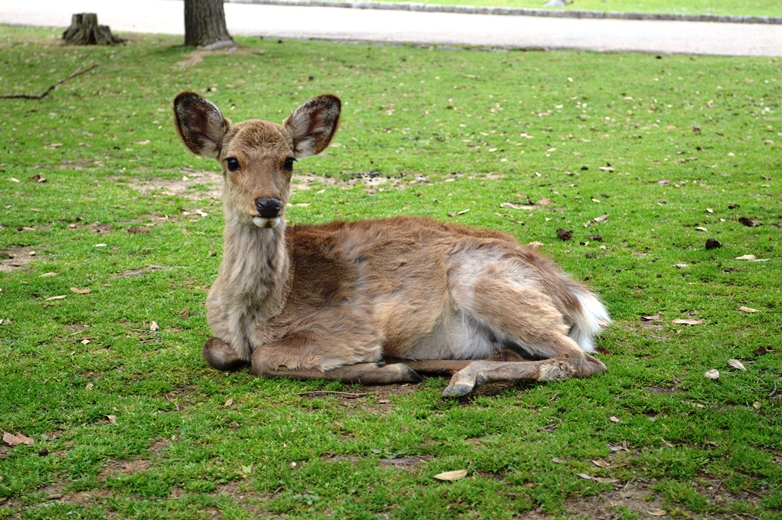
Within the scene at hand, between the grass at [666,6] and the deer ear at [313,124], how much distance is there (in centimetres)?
2386

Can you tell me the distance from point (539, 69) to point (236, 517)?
15269mm

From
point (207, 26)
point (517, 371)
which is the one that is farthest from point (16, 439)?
point (207, 26)

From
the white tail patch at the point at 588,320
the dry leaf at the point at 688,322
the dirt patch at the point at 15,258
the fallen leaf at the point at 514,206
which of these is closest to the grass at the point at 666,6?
the fallen leaf at the point at 514,206

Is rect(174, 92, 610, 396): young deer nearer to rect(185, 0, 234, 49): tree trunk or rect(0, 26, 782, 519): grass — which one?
rect(0, 26, 782, 519): grass

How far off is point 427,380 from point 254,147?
201 centimetres

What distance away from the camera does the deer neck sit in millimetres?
5527

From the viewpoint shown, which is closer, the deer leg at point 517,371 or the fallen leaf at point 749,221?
the deer leg at point 517,371

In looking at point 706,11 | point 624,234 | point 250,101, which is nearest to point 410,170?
point 624,234

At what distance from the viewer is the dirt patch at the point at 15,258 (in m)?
7.80

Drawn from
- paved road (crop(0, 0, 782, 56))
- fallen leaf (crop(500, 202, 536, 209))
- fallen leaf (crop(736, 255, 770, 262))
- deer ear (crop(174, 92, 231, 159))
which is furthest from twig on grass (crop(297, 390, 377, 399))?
paved road (crop(0, 0, 782, 56))

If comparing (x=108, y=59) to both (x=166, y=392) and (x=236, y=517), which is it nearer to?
(x=166, y=392)

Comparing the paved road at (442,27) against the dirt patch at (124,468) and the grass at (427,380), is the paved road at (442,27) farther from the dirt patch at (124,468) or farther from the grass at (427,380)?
the dirt patch at (124,468)

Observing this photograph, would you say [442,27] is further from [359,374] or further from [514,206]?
[359,374]

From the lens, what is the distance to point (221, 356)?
561cm
